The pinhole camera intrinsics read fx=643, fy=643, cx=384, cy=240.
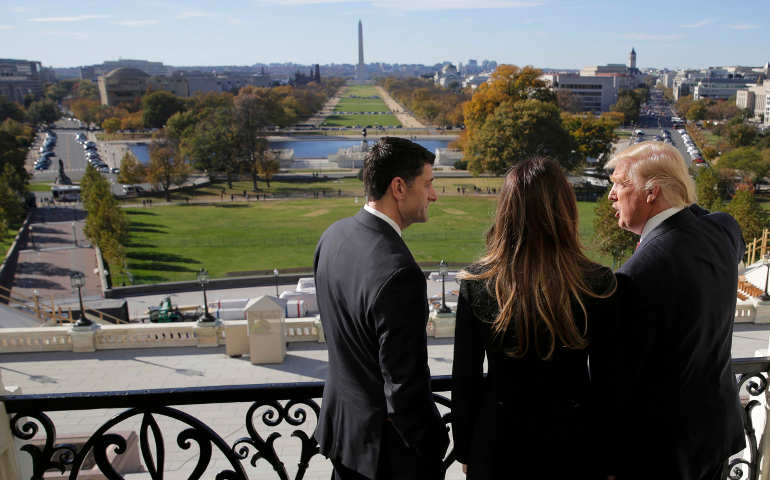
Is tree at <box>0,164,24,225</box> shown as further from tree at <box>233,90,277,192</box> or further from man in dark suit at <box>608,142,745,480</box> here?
man in dark suit at <box>608,142,745,480</box>

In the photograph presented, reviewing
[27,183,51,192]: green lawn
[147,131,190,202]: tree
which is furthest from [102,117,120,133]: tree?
[147,131,190,202]: tree

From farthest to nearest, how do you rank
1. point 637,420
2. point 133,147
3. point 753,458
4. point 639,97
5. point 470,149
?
point 639,97
point 133,147
point 470,149
point 753,458
point 637,420

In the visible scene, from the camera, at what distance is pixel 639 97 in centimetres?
10769

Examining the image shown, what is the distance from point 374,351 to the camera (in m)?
2.23

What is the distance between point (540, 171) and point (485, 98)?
48225mm

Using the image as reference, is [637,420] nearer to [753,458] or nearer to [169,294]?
[753,458]

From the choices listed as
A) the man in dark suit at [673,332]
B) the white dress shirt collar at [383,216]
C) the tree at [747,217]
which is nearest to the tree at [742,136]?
the tree at [747,217]

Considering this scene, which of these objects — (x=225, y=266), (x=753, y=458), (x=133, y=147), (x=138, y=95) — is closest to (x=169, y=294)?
(x=225, y=266)

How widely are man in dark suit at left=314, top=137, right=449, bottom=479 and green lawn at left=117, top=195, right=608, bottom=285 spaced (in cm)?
2097

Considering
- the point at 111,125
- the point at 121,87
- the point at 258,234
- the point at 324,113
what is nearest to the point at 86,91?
the point at 121,87

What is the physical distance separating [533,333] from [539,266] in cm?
22

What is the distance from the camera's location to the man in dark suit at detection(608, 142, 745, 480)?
7.11 ft

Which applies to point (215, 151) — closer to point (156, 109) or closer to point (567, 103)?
point (156, 109)

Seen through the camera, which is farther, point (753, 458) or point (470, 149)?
point (470, 149)
